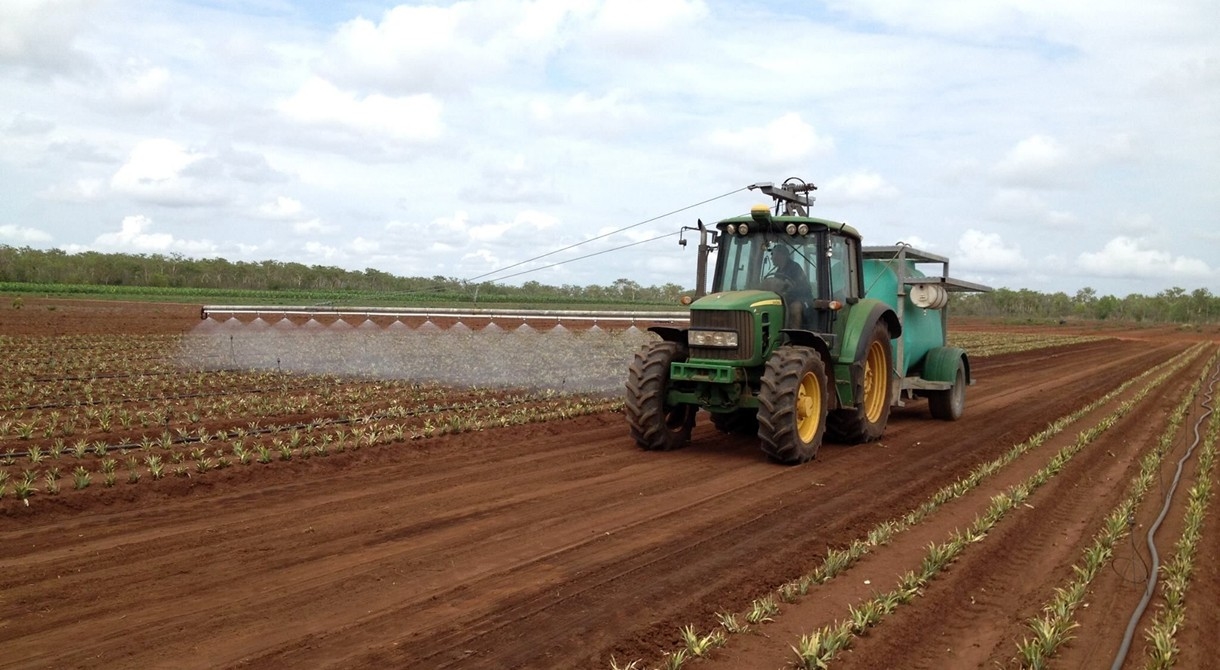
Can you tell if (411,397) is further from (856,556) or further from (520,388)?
(856,556)

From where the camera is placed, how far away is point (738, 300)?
9867 mm

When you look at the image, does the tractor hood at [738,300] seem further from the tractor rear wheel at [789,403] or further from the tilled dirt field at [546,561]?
the tilled dirt field at [546,561]

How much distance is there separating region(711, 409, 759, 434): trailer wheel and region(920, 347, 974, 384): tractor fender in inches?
150

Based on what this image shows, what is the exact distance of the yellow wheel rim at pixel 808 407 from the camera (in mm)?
9984

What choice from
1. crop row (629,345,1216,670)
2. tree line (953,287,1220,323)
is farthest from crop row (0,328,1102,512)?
tree line (953,287,1220,323)

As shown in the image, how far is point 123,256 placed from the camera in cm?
7238

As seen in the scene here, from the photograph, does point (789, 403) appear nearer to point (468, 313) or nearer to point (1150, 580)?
point (1150, 580)

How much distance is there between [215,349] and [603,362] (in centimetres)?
955

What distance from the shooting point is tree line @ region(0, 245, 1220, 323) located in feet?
→ 129

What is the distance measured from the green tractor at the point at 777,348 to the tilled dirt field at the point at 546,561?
0.50 meters

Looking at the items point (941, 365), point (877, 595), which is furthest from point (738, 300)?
point (941, 365)

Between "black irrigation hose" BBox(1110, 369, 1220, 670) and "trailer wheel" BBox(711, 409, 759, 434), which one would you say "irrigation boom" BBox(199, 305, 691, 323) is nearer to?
"trailer wheel" BBox(711, 409, 759, 434)

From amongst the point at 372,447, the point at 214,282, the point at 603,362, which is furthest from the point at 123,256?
the point at 372,447

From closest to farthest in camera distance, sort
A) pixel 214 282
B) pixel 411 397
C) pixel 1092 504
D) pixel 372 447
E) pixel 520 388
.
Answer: pixel 1092 504 < pixel 372 447 < pixel 411 397 < pixel 520 388 < pixel 214 282
